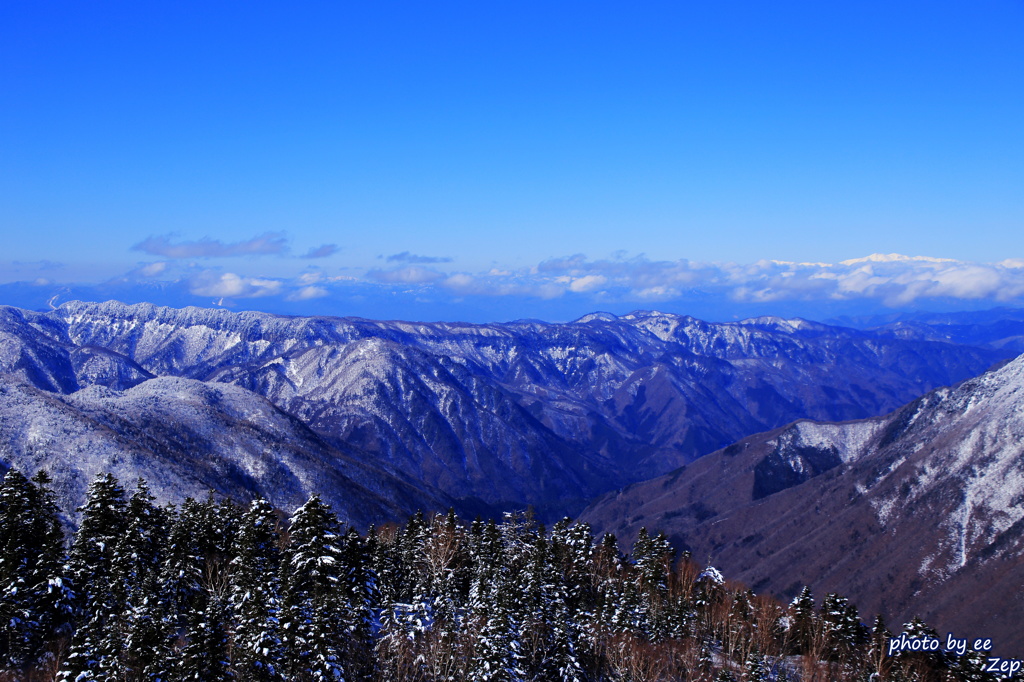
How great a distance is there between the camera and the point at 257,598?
163 feet

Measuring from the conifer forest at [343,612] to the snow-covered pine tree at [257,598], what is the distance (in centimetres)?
16

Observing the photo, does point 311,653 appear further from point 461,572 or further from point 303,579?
point 461,572

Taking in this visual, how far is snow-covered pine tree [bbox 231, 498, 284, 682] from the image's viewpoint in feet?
158

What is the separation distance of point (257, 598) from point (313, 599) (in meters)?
9.69

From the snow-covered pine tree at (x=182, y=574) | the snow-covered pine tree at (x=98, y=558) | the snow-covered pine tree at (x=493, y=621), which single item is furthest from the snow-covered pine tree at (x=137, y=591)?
the snow-covered pine tree at (x=493, y=621)

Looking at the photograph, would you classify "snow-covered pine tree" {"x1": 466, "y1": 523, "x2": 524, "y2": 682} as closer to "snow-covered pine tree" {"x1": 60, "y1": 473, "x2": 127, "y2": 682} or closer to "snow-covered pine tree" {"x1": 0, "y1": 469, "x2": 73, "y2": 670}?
"snow-covered pine tree" {"x1": 60, "y1": 473, "x2": 127, "y2": 682}

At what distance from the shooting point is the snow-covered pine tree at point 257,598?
48062 mm

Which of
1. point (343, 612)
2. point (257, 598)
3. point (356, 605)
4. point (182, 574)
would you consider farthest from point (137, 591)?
point (356, 605)

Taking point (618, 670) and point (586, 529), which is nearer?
point (618, 670)

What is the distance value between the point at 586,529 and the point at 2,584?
63.3 metres

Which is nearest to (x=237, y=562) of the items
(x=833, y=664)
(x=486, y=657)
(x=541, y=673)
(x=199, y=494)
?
(x=486, y=657)

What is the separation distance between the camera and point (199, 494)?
179375 mm

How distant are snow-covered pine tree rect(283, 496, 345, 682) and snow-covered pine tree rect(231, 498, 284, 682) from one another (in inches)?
45.4

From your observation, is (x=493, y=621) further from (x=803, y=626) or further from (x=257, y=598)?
(x=803, y=626)
